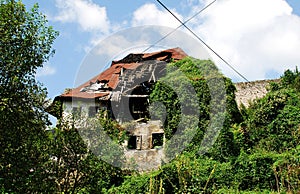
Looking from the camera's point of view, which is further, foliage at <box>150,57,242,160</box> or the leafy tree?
foliage at <box>150,57,242,160</box>

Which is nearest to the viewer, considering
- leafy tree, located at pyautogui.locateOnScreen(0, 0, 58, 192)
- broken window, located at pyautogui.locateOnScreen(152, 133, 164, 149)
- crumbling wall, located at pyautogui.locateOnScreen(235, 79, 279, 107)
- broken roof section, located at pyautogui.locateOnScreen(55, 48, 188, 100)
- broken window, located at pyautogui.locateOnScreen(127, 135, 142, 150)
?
leafy tree, located at pyautogui.locateOnScreen(0, 0, 58, 192)

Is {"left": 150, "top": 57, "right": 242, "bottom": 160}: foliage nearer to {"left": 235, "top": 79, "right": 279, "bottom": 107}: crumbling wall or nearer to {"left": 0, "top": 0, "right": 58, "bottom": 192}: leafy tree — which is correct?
{"left": 235, "top": 79, "right": 279, "bottom": 107}: crumbling wall

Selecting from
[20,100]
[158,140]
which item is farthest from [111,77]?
[20,100]

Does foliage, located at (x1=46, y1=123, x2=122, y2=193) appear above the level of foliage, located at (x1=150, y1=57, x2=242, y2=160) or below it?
below

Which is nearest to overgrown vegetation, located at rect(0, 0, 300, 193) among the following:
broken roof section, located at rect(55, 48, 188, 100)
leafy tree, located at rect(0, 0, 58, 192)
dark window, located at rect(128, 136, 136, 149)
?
leafy tree, located at rect(0, 0, 58, 192)

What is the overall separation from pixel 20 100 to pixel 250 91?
15957 millimetres

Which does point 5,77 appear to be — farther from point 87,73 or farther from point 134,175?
point 134,175

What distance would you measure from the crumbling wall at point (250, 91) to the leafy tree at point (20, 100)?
14.8 meters

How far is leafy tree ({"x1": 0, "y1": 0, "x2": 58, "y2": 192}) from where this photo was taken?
718 cm

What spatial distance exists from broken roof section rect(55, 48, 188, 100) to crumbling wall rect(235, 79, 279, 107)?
404 centimetres

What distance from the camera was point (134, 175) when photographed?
42.4ft

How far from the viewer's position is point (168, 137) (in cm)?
1552

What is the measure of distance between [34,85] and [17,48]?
83cm

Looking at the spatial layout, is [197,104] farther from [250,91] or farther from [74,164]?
[250,91]
